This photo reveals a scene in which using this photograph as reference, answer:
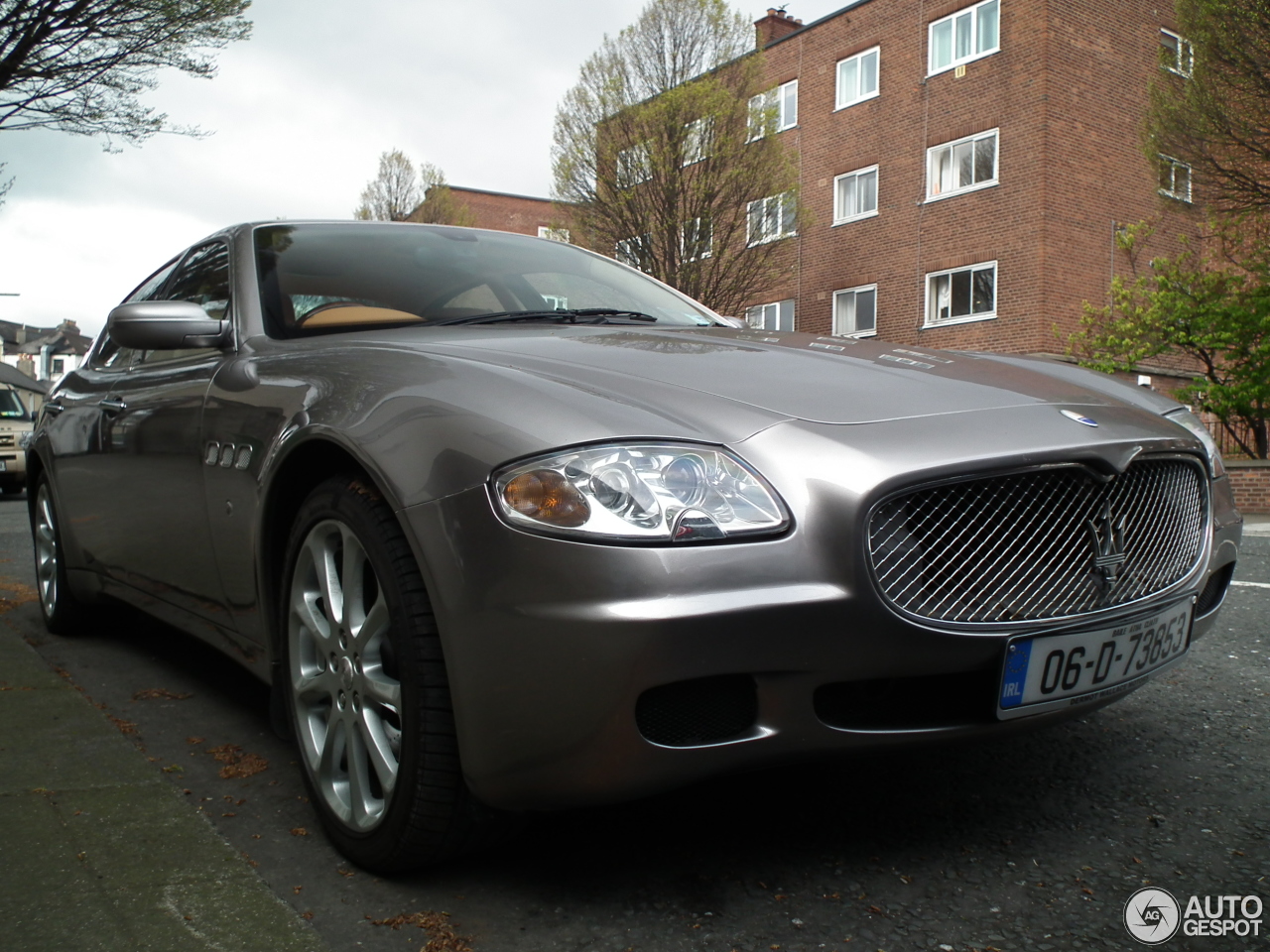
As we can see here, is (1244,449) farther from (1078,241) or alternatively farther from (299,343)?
(299,343)

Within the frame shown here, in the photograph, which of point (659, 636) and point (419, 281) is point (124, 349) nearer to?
point (419, 281)

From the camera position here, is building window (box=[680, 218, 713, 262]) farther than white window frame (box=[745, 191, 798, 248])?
No

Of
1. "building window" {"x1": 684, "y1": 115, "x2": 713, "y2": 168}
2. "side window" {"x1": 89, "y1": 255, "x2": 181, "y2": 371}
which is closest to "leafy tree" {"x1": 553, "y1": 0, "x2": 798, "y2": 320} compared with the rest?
"building window" {"x1": 684, "y1": 115, "x2": 713, "y2": 168}

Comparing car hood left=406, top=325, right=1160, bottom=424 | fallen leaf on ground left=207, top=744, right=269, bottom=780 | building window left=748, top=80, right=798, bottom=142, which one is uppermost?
building window left=748, top=80, right=798, bottom=142

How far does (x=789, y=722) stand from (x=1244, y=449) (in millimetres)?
16637

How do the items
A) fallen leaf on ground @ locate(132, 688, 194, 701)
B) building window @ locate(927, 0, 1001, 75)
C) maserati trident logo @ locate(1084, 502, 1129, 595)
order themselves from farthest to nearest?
building window @ locate(927, 0, 1001, 75), fallen leaf on ground @ locate(132, 688, 194, 701), maserati trident logo @ locate(1084, 502, 1129, 595)

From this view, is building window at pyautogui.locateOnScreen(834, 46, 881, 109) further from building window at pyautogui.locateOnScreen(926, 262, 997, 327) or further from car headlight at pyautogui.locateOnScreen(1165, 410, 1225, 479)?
car headlight at pyautogui.locateOnScreen(1165, 410, 1225, 479)

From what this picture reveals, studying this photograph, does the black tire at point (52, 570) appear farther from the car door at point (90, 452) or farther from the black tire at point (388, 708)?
the black tire at point (388, 708)

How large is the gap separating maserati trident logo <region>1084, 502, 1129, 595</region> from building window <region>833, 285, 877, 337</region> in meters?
21.0

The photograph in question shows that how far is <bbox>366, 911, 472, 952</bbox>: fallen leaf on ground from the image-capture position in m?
1.84

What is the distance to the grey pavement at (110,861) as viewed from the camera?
6.10 feet

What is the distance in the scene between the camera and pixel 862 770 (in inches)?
105

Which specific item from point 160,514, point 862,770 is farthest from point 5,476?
point 862,770

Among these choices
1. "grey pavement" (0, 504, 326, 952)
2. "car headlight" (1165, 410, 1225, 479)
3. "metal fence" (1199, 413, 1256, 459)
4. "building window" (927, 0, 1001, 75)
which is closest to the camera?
"grey pavement" (0, 504, 326, 952)
